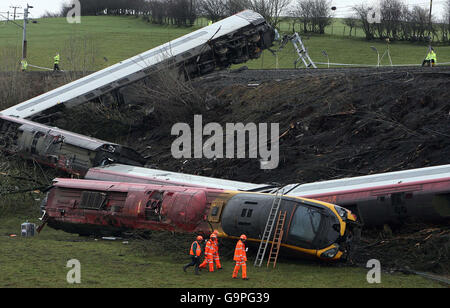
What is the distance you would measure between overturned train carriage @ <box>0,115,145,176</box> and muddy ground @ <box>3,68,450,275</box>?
11.9ft

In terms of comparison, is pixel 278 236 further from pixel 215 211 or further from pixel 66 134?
pixel 66 134

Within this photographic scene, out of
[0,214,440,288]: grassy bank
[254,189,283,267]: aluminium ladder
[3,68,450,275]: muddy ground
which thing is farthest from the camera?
[3,68,450,275]: muddy ground

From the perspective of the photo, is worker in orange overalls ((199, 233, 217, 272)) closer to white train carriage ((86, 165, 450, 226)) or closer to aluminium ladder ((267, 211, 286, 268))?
aluminium ladder ((267, 211, 286, 268))

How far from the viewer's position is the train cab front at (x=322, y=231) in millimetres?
16531

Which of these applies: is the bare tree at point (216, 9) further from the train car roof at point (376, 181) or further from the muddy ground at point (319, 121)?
the train car roof at point (376, 181)

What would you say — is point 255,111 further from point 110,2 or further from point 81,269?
point 110,2

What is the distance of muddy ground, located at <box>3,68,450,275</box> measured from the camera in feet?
62.6

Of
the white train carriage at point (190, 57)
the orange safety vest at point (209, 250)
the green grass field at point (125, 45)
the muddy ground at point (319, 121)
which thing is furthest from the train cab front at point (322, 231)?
the green grass field at point (125, 45)

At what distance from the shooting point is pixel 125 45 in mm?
78062

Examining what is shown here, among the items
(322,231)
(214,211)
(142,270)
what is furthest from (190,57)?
(142,270)

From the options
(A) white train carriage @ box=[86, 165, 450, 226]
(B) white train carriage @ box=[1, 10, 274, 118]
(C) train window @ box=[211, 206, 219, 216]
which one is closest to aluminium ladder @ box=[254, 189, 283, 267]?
(C) train window @ box=[211, 206, 219, 216]

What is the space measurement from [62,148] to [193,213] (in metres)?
13.0
